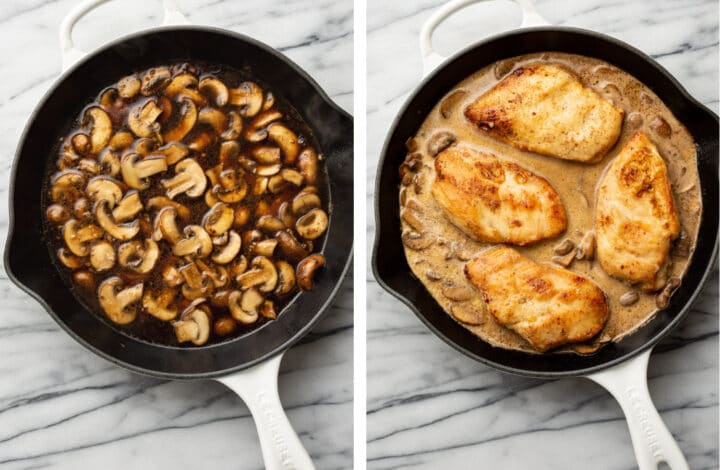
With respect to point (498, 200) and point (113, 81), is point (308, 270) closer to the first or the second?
point (498, 200)

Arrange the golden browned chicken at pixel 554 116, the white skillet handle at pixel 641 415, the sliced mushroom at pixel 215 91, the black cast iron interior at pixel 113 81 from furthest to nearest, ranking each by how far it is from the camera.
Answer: the sliced mushroom at pixel 215 91 < the black cast iron interior at pixel 113 81 < the golden browned chicken at pixel 554 116 < the white skillet handle at pixel 641 415

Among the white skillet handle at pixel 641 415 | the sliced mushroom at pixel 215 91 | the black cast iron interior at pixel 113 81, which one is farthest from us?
the sliced mushroom at pixel 215 91

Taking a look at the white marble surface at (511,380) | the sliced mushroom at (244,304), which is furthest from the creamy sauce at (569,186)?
the sliced mushroom at (244,304)

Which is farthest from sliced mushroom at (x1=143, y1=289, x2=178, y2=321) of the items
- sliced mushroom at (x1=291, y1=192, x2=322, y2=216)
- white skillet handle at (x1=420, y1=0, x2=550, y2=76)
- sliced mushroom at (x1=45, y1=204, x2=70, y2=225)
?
white skillet handle at (x1=420, y1=0, x2=550, y2=76)

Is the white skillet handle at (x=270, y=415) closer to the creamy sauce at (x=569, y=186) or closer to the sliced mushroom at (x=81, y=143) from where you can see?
the creamy sauce at (x=569, y=186)

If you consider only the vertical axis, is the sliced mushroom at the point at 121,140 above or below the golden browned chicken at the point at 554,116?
below

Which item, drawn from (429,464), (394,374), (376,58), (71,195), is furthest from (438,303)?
(71,195)

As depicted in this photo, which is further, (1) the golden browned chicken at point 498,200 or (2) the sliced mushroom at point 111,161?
(2) the sliced mushroom at point 111,161
